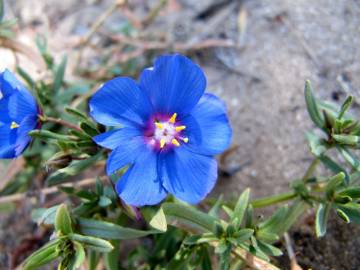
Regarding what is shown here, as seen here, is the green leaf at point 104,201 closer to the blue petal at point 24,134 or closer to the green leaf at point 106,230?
the green leaf at point 106,230

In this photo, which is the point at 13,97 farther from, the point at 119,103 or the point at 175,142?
the point at 175,142

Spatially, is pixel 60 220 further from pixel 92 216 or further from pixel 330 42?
pixel 330 42

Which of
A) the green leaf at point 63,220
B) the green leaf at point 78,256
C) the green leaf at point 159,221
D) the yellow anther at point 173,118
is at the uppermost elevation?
the yellow anther at point 173,118

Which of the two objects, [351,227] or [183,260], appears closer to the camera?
[183,260]

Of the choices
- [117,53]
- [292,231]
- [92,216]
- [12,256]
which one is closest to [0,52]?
[117,53]

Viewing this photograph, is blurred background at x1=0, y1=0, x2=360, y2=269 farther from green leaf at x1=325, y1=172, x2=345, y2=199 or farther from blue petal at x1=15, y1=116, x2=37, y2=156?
blue petal at x1=15, y1=116, x2=37, y2=156

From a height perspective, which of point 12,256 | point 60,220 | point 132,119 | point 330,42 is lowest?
point 12,256

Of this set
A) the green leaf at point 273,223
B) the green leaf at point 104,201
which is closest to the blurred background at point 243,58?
the green leaf at point 273,223
